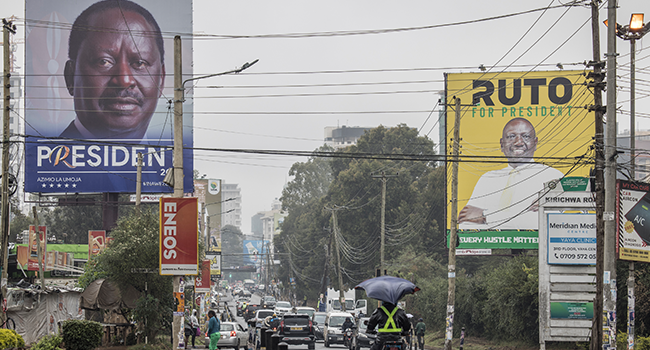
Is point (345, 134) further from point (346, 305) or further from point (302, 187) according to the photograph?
point (346, 305)

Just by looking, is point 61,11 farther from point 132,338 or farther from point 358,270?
point 358,270

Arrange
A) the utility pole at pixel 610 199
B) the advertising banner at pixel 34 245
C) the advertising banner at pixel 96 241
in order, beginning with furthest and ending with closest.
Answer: the advertising banner at pixel 96 241
the advertising banner at pixel 34 245
the utility pole at pixel 610 199

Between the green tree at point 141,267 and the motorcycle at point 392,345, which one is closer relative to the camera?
the motorcycle at point 392,345

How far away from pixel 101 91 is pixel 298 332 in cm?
2031

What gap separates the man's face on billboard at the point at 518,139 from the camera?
4259 centimetres

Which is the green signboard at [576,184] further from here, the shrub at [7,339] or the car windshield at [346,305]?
the car windshield at [346,305]

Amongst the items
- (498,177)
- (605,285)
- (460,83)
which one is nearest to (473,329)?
(498,177)

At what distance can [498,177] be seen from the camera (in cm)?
4328

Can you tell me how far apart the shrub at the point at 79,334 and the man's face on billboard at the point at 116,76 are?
24.9m

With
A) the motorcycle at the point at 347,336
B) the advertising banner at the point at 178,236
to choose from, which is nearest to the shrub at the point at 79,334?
the advertising banner at the point at 178,236

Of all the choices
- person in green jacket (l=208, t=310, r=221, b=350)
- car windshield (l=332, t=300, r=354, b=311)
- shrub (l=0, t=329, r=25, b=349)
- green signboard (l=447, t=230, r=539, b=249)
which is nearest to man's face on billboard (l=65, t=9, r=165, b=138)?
green signboard (l=447, t=230, r=539, b=249)

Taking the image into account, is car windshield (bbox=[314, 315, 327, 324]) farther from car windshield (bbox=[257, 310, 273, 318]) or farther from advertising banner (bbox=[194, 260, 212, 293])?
advertising banner (bbox=[194, 260, 212, 293])

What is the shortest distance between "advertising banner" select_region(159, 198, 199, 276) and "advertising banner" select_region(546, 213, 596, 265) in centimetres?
1252

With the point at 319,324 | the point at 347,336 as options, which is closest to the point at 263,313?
the point at 319,324
